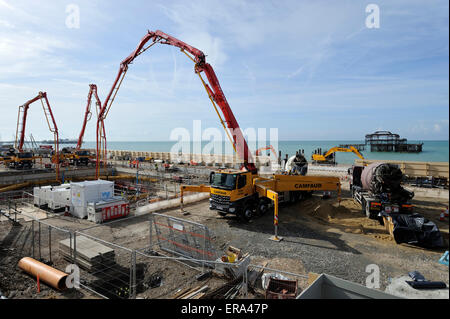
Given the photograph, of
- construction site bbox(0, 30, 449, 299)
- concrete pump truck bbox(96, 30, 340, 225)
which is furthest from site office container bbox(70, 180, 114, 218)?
concrete pump truck bbox(96, 30, 340, 225)

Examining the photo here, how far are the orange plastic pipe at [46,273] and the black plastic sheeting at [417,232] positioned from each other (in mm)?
12350

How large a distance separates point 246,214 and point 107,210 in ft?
27.1

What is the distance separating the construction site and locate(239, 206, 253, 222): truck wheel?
0.23ft

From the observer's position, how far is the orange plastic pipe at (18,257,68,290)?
24.2ft

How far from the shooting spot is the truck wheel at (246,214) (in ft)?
Result: 46.0

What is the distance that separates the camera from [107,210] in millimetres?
14734

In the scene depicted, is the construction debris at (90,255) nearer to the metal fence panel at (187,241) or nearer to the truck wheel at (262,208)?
the metal fence panel at (187,241)

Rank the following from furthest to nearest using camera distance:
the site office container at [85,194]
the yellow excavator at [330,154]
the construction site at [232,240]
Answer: the yellow excavator at [330,154] → the site office container at [85,194] → the construction site at [232,240]

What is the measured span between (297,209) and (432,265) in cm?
862

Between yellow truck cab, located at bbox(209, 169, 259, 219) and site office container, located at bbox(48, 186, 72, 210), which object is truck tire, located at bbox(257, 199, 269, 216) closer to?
yellow truck cab, located at bbox(209, 169, 259, 219)

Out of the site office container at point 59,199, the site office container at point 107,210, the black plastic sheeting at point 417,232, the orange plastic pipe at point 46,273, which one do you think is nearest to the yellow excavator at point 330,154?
the black plastic sheeting at point 417,232

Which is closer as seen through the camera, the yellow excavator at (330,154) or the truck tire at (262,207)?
the truck tire at (262,207)

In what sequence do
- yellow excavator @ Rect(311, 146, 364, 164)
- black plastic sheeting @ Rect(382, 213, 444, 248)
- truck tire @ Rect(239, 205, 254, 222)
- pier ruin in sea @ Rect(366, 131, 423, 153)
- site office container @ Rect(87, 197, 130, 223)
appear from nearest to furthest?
black plastic sheeting @ Rect(382, 213, 444, 248), truck tire @ Rect(239, 205, 254, 222), site office container @ Rect(87, 197, 130, 223), yellow excavator @ Rect(311, 146, 364, 164), pier ruin in sea @ Rect(366, 131, 423, 153)

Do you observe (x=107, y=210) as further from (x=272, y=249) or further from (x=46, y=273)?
(x=272, y=249)
